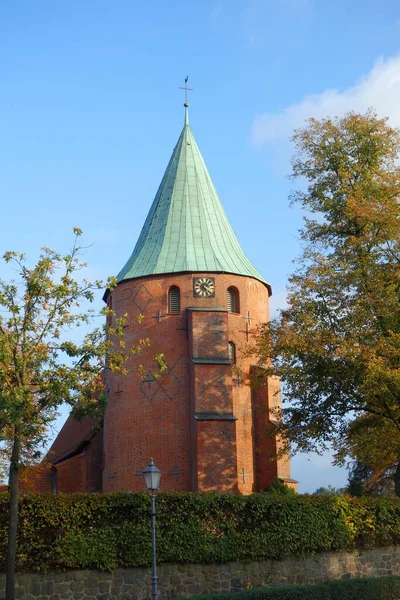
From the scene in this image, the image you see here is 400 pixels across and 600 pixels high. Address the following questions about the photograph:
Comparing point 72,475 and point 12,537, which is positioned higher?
point 72,475

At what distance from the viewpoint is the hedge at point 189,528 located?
60.6 ft

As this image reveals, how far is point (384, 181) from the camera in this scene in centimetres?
2602

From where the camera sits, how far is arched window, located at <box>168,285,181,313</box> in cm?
3291

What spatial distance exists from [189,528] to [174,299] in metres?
14.2

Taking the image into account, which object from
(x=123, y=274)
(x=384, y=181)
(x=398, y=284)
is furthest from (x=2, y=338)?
(x=123, y=274)

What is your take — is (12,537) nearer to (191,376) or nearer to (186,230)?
(191,376)

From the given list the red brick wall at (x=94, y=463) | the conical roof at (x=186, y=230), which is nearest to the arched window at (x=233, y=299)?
the conical roof at (x=186, y=230)

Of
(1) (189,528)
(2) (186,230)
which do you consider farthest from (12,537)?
(2) (186,230)

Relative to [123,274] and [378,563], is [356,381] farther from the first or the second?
[123,274]

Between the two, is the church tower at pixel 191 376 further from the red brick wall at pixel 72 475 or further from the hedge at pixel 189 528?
the hedge at pixel 189 528

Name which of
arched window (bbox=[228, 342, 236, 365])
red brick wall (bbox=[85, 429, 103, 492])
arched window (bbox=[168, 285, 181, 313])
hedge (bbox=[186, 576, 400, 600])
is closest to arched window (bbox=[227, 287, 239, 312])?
arched window (bbox=[228, 342, 236, 365])

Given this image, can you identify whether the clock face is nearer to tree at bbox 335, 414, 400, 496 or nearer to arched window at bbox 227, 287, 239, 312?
arched window at bbox 227, 287, 239, 312

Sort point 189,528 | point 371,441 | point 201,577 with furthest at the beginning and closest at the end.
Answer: point 371,441, point 189,528, point 201,577

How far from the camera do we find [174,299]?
33125mm
